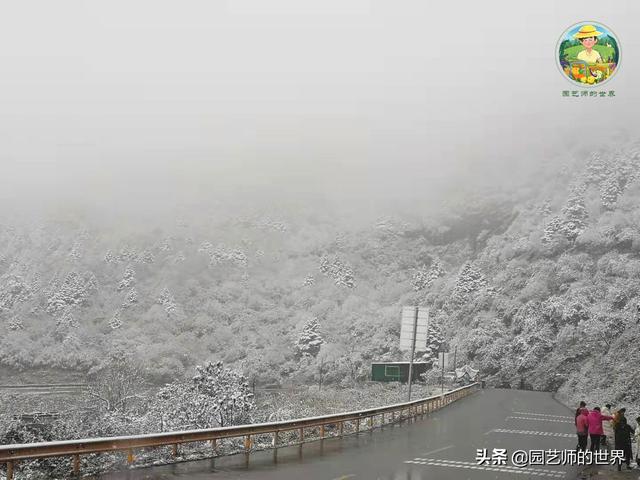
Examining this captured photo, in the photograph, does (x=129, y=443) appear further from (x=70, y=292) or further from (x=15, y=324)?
(x=70, y=292)

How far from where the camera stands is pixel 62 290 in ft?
595

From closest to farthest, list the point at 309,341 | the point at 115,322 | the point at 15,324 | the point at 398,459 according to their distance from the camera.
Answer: the point at 398,459
the point at 309,341
the point at 115,322
the point at 15,324

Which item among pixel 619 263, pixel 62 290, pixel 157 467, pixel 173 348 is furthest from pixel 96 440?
pixel 62 290

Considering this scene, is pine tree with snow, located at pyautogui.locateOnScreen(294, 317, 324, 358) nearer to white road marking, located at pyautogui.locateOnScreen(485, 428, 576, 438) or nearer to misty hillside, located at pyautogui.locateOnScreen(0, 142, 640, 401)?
misty hillside, located at pyautogui.locateOnScreen(0, 142, 640, 401)

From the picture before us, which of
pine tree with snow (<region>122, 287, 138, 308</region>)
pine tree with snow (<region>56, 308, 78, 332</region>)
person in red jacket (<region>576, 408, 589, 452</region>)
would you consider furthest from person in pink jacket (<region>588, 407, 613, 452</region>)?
pine tree with snow (<region>122, 287, 138, 308</region>)

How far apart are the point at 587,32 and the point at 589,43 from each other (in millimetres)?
936

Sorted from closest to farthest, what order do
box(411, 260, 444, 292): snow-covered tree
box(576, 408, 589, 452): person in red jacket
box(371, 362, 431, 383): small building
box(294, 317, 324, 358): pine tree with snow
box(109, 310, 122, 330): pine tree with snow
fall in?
box(576, 408, 589, 452): person in red jacket
box(371, 362, 431, 383): small building
box(294, 317, 324, 358): pine tree with snow
box(109, 310, 122, 330): pine tree with snow
box(411, 260, 444, 292): snow-covered tree

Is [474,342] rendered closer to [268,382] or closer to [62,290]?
[268,382]

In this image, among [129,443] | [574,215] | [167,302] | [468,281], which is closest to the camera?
[129,443]

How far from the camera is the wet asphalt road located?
45.5 ft

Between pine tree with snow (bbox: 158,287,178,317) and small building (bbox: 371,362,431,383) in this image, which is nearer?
small building (bbox: 371,362,431,383)

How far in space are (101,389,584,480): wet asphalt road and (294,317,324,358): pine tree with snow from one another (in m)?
112

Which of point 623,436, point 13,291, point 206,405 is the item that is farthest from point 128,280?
point 623,436

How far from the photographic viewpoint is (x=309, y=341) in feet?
462
